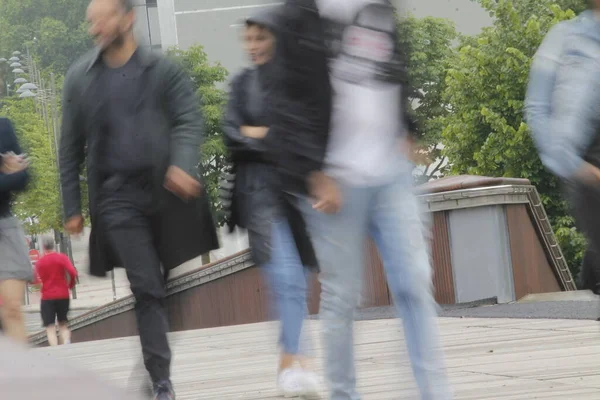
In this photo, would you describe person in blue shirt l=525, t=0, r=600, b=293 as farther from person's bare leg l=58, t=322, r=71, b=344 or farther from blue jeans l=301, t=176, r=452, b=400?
person's bare leg l=58, t=322, r=71, b=344

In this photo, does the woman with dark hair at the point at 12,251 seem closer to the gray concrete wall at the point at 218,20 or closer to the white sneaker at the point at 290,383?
the white sneaker at the point at 290,383

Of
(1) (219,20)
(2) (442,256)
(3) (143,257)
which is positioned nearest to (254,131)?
(3) (143,257)

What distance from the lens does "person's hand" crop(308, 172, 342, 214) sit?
13.3 ft

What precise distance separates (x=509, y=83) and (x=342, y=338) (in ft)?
101

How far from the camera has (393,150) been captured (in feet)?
13.8

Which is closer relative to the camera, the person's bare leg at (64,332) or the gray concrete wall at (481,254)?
the gray concrete wall at (481,254)

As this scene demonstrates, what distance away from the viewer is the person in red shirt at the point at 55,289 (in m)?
22.1

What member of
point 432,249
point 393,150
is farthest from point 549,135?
point 432,249

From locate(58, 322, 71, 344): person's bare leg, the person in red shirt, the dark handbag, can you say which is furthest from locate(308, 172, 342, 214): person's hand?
locate(58, 322, 71, 344): person's bare leg

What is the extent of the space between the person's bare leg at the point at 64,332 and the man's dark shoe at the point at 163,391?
55.8 feet

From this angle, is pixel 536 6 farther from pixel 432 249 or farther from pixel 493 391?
pixel 493 391

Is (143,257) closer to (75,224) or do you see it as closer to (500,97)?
(75,224)

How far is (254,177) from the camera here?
246 inches

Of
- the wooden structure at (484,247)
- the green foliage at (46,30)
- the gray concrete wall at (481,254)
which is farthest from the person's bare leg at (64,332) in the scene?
the green foliage at (46,30)
